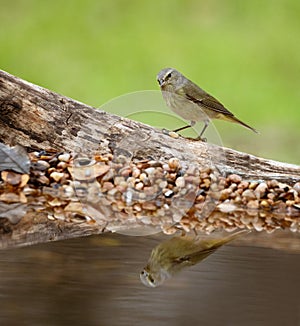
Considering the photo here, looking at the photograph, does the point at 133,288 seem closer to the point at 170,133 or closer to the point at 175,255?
the point at 175,255

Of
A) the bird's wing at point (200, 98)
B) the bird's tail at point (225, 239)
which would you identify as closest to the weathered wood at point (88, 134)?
the bird's wing at point (200, 98)

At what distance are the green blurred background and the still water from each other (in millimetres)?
2212

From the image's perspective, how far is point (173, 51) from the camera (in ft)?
17.1

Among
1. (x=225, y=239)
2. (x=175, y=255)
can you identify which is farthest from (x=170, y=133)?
(x=175, y=255)

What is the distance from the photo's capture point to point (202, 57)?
5.21 metres

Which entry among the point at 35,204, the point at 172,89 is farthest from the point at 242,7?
the point at 35,204

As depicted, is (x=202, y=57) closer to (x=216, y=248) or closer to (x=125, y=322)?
(x=216, y=248)

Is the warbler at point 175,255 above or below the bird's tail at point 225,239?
below

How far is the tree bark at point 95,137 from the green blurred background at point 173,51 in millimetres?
1260

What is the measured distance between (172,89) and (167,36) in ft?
7.69

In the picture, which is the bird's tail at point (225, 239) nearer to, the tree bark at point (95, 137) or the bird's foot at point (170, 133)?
the tree bark at point (95, 137)

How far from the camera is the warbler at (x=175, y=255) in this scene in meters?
2.14

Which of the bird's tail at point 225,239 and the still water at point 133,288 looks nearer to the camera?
the still water at point 133,288

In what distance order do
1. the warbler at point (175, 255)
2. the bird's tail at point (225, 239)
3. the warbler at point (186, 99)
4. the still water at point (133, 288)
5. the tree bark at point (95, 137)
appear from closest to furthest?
the still water at point (133, 288)
the warbler at point (175, 255)
the bird's tail at point (225, 239)
the warbler at point (186, 99)
the tree bark at point (95, 137)
